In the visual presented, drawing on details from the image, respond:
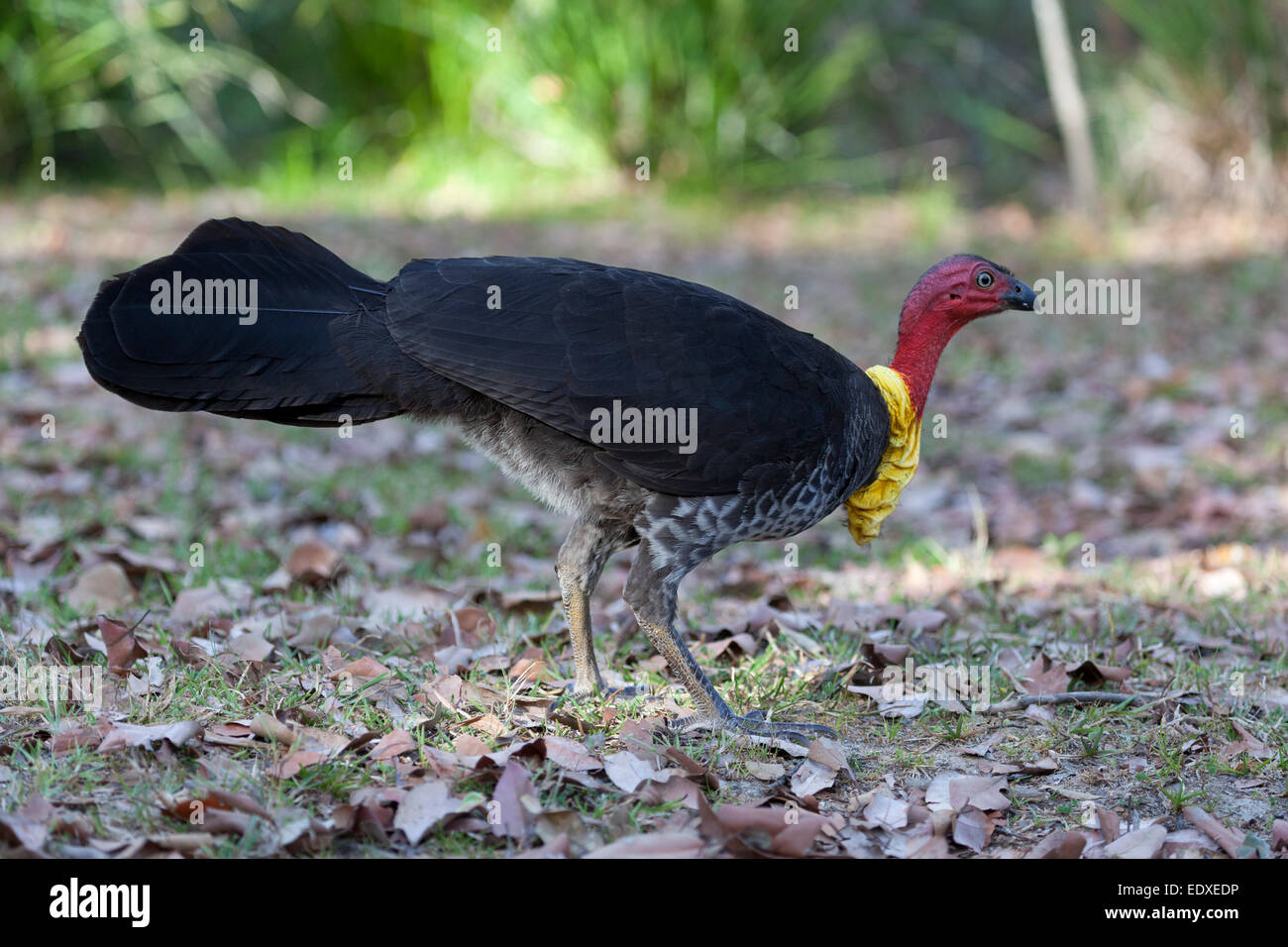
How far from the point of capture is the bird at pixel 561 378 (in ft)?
10.0

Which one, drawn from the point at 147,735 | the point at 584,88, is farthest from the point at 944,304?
the point at 584,88

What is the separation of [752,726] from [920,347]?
1198 millimetres

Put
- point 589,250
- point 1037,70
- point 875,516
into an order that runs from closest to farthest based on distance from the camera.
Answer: point 875,516 < point 589,250 < point 1037,70

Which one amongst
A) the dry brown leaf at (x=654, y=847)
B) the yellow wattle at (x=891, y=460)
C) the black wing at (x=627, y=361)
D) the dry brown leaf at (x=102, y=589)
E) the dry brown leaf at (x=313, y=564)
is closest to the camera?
the dry brown leaf at (x=654, y=847)

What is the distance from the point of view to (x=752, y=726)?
3111 millimetres

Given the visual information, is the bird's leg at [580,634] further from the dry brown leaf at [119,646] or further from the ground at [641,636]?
→ the dry brown leaf at [119,646]

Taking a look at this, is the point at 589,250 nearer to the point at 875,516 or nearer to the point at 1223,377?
the point at 1223,377

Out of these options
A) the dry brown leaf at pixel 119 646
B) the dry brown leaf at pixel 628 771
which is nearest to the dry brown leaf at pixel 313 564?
the dry brown leaf at pixel 119 646

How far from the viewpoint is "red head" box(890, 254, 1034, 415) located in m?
3.54

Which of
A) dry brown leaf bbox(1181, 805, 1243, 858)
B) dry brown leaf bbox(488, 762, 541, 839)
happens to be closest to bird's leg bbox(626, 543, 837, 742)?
dry brown leaf bbox(488, 762, 541, 839)

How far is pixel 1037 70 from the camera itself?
485 inches
